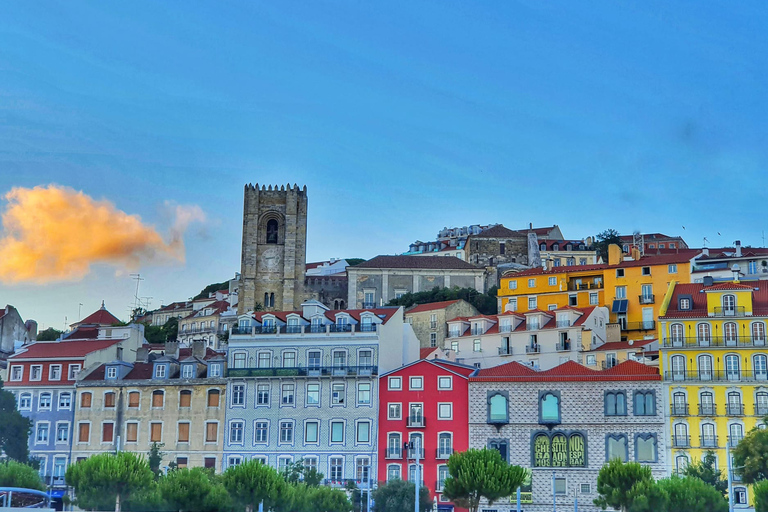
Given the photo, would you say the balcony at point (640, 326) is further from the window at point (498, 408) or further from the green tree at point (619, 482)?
the green tree at point (619, 482)

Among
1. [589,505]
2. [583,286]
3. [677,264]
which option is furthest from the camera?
[583,286]

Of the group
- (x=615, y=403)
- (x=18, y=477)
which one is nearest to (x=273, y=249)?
(x=615, y=403)

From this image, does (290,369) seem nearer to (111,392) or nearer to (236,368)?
(236,368)

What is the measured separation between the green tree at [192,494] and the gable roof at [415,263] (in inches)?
2678

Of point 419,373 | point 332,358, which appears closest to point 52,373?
point 332,358

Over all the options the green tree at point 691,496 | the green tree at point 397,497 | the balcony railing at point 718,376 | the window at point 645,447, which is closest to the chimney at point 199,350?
the green tree at point 397,497

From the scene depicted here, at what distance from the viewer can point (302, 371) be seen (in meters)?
67.4

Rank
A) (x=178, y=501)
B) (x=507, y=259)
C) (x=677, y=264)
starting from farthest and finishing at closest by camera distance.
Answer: (x=507, y=259) → (x=677, y=264) → (x=178, y=501)

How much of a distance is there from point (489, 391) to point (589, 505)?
8337 mm

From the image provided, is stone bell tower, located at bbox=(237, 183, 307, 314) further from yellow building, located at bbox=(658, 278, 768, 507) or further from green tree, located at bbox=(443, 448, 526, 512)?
green tree, located at bbox=(443, 448, 526, 512)

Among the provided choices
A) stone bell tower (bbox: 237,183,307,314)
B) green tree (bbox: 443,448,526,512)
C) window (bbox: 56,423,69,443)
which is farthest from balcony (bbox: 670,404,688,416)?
stone bell tower (bbox: 237,183,307,314)

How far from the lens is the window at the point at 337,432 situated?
65.5 meters

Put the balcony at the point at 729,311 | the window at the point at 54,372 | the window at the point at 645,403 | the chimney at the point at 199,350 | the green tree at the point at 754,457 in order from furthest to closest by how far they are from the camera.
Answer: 1. the chimney at the point at 199,350
2. the window at the point at 54,372
3. the balcony at the point at 729,311
4. the window at the point at 645,403
5. the green tree at the point at 754,457

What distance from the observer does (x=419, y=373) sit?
216 ft
